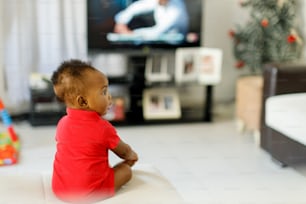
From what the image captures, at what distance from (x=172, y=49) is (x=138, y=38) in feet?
0.81

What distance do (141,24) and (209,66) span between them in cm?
54

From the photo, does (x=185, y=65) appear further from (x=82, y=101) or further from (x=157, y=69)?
(x=82, y=101)

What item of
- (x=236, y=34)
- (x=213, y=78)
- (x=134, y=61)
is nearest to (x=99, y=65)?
(x=134, y=61)

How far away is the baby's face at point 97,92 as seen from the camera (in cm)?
154

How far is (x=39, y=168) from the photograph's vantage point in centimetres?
239

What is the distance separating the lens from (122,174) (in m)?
1.63

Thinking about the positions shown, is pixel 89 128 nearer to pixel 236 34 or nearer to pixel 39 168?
pixel 39 168

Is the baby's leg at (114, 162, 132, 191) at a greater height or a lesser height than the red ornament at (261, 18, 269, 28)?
lesser

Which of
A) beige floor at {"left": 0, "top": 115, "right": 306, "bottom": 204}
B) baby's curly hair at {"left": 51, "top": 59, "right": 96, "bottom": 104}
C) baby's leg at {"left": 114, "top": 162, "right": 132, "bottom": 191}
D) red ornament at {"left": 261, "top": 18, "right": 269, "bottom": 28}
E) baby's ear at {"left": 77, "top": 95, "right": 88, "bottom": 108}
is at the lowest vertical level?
beige floor at {"left": 0, "top": 115, "right": 306, "bottom": 204}

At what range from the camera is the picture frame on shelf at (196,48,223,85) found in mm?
3297

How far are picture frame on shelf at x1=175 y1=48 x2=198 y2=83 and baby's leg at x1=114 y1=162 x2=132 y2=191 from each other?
1.68m

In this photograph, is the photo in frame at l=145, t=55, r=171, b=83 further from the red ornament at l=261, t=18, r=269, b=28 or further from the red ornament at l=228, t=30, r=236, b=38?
the red ornament at l=261, t=18, r=269, b=28

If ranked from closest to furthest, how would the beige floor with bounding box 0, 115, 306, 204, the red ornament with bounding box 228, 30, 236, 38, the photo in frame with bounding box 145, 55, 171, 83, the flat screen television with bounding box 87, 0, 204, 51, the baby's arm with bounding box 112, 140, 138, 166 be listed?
1. the baby's arm with bounding box 112, 140, 138, 166
2. the beige floor with bounding box 0, 115, 306, 204
3. the flat screen television with bounding box 87, 0, 204, 51
4. the photo in frame with bounding box 145, 55, 171, 83
5. the red ornament with bounding box 228, 30, 236, 38

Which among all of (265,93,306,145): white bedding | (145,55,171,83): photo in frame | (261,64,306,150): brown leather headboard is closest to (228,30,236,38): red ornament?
(145,55,171,83): photo in frame
